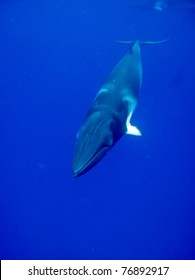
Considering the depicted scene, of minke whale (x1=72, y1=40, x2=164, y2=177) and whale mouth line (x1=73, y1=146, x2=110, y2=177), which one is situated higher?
minke whale (x1=72, y1=40, x2=164, y2=177)

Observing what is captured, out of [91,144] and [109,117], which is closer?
[91,144]

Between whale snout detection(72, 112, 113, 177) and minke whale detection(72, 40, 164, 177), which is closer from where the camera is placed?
whale snout detection(72, 112, 113, 177)

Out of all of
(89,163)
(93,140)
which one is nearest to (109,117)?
(93,140)

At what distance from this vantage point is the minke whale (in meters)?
5.48

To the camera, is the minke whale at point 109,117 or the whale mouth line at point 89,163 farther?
the minke whale at point 109,117

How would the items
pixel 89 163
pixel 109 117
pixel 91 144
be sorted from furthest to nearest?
pixel 109 117, pixel 91 144, pixel 89 163

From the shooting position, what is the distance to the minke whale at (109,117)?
5484 millimetres

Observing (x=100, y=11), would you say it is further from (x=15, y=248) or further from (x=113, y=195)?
(x=15, y=248)

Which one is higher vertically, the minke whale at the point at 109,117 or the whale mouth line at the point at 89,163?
the minke whale at the point at 109,117

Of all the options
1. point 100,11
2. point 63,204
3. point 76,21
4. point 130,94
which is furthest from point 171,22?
point 130,94

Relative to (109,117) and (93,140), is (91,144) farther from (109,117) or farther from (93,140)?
(109,117)

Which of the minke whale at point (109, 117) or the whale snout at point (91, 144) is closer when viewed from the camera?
the whale snout at point (91, 144)

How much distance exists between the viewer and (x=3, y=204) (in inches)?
723

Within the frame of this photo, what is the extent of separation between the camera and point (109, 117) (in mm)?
6152
